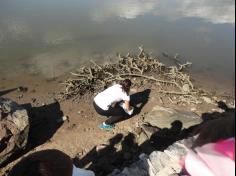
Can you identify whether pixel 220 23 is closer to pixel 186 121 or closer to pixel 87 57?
pixel 87 57

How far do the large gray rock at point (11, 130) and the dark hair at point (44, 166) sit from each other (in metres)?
3.12

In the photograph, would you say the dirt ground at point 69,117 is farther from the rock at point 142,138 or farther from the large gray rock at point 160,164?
the large gray rock at point 160,164

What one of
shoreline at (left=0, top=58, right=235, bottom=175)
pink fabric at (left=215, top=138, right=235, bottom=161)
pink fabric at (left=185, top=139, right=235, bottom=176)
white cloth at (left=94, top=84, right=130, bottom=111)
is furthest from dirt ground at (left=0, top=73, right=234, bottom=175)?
pink fabric at (left=215, top=138, right=235, bottom=161)

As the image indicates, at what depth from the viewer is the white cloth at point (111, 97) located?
6.41m

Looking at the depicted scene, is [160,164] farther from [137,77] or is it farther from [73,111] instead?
[137,77]

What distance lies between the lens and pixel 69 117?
274 inches

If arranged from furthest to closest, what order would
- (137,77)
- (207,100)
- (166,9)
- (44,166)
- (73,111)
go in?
(166,9) < (137,77) < (207,100) < (73,111) < (44,166)

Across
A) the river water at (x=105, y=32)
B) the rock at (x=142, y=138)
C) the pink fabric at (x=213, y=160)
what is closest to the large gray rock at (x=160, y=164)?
the rock at (x=142, y=138)

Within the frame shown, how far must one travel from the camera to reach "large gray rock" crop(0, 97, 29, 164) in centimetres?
580

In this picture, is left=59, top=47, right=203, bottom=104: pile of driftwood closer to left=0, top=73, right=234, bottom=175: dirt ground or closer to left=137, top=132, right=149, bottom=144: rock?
left=0, top=73, right=234, bottom=175: dirt ground

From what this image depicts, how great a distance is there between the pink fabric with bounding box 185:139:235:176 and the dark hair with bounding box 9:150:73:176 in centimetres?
116

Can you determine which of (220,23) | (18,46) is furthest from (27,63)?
(220,23)

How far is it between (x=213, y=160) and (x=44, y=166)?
4.45ft

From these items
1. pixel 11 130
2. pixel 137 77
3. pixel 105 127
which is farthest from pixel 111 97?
pixel 137 77
